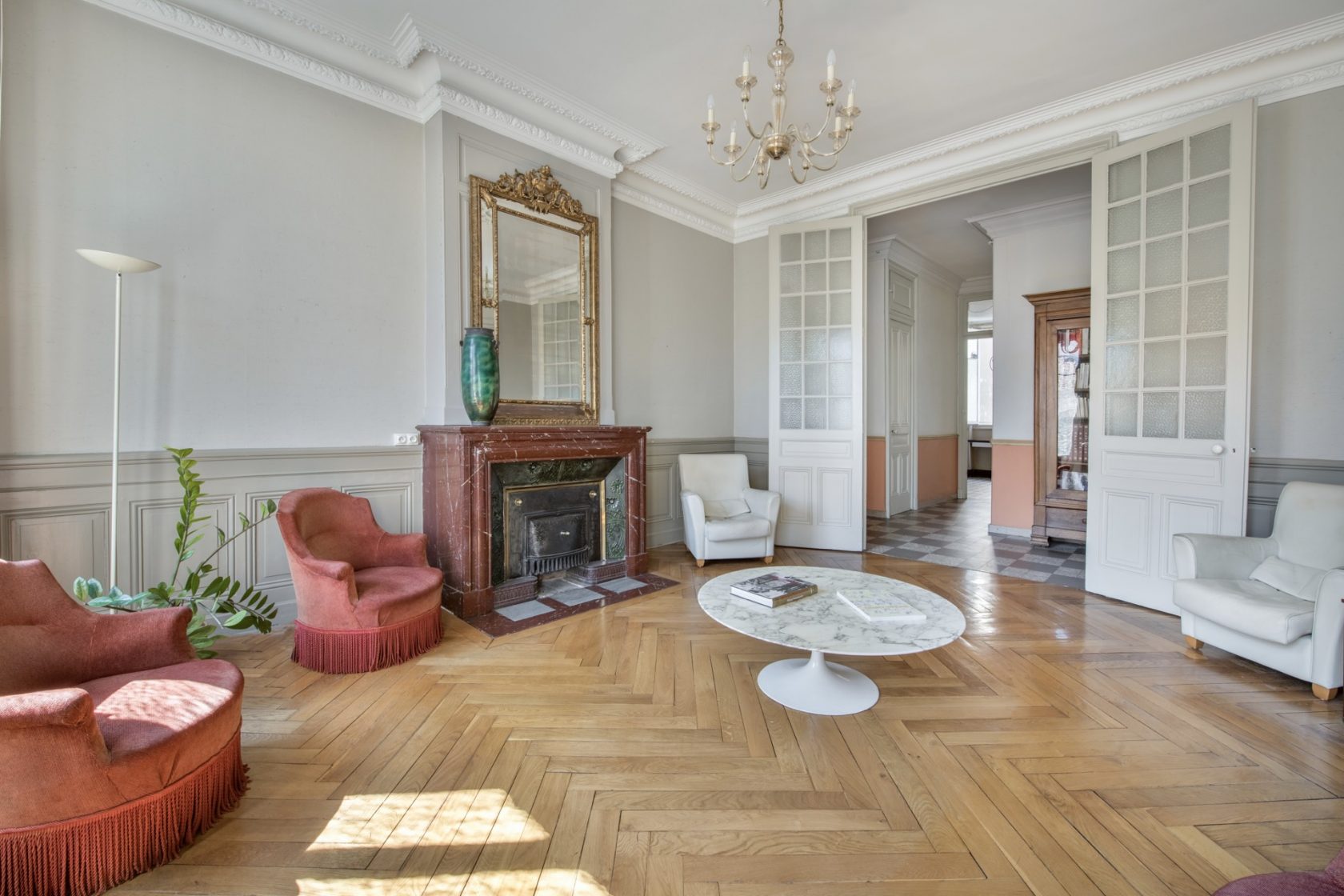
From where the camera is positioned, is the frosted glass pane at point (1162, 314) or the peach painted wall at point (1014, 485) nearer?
the frosted glass pane at point (1162, 314)

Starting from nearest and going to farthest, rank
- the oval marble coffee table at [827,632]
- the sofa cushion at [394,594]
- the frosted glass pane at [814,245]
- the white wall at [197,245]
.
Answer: the oval marble coffee table at [827,632] < the white wall at [197,245] < the sofa cushion at [394,594] < the frosted glass pane at [814,245]

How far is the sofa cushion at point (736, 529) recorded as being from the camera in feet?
13.4

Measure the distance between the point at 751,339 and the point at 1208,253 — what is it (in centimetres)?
316

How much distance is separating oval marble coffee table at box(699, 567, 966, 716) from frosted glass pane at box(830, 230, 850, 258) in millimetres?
3005

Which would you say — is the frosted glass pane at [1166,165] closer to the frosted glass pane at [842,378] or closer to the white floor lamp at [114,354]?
the frosted glass pane at [842,378]

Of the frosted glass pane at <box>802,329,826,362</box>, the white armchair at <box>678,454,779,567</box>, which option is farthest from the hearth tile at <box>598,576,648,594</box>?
the frosted glass pane at <box>802,329,826,362</box>

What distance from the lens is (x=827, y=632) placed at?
6.37ft

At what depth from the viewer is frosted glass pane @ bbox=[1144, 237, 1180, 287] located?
3.15 m

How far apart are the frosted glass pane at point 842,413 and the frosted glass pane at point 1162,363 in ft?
6.00

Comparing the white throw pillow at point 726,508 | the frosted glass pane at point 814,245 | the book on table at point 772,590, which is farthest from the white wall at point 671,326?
the book on table at point 772,590

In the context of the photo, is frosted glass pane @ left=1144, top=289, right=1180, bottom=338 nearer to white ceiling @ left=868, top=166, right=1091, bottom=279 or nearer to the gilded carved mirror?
white ceiling @ left=868, top=166, right=1091, bottom=279

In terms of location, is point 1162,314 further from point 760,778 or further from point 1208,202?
point 760,778

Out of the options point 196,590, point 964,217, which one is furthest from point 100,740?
point 964,217

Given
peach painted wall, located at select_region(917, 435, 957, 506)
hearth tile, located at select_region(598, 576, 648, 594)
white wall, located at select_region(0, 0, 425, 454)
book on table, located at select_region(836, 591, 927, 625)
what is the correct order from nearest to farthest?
book on table, located at select_region(836, 591, 927, 625)
white wall, located at select_region(0, 0, 425, 454)
hearth tile, located at select_region(598, 576, 648, 594)
peach painted wall, located at select_region(917, 435, 957, 506)
